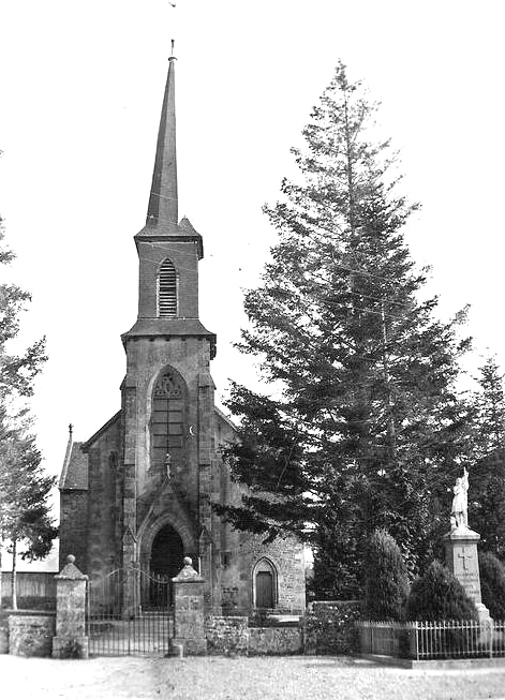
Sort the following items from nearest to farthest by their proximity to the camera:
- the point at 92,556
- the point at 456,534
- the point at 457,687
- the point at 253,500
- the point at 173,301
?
the point at 457,687 → the point at 456,534 → the point at 253,500 → the point at 92,556 → the point at 173,301

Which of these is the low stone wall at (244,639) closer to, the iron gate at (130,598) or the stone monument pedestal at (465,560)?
the stone monument pedestal at (465,560)

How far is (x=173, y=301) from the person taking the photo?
37938 mm

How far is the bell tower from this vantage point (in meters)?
34.2

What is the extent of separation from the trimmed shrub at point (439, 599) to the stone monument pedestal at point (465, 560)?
1.23 m

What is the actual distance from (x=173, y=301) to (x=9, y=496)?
12.0 metres

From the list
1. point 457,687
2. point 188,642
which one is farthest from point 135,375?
point 457,687

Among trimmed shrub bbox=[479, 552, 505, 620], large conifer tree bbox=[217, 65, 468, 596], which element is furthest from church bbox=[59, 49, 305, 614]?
trimmed shrub bbox=[479, 552, 505, 620]

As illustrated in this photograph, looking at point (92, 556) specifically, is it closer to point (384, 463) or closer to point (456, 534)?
point (384, 463)

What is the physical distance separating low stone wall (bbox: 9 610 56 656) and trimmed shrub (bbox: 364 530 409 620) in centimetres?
758

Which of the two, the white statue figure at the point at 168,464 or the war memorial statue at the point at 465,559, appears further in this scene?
the white statue figure at the point at 168,464

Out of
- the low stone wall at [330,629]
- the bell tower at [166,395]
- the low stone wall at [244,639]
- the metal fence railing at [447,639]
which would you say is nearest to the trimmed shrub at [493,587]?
the metal fence railing at [447,639]

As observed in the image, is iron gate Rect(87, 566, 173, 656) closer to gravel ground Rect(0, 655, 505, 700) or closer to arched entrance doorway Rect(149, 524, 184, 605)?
arched entrance doorway Rect(149, 524, 184, 605)

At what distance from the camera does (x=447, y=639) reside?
17.8m

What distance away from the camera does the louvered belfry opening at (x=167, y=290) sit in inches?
1490
